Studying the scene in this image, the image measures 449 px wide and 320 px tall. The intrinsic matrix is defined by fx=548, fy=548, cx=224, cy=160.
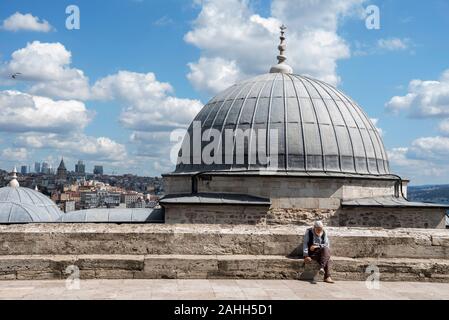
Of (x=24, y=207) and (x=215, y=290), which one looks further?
(x=24, y=207)

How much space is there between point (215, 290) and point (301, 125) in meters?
12.3

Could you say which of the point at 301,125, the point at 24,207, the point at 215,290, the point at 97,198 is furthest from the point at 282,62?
the point at 97,198

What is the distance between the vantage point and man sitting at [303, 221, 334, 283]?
815cm

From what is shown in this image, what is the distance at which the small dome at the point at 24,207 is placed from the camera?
798 inches

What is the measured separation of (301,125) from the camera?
1903 cm

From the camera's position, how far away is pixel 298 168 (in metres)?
18.6

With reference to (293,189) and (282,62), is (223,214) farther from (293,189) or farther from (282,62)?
(282,62)

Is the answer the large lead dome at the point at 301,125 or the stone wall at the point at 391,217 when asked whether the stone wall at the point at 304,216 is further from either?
the large lead dome at the point at 301,125

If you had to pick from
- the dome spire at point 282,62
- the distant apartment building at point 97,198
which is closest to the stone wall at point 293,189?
the dome spire at point 282,62

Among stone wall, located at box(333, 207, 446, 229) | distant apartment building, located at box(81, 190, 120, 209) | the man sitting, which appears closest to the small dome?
stone wall, located at box(333, 207, 446, 229)

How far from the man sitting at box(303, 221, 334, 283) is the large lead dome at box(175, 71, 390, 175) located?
33.5ft

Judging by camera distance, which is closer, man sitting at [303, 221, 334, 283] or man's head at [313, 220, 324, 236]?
man sitting at [303, 221, 334, 283]

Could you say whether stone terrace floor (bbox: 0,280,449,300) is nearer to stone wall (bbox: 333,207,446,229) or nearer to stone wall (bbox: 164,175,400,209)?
stone wall (bbox: 164,175,400,209)
